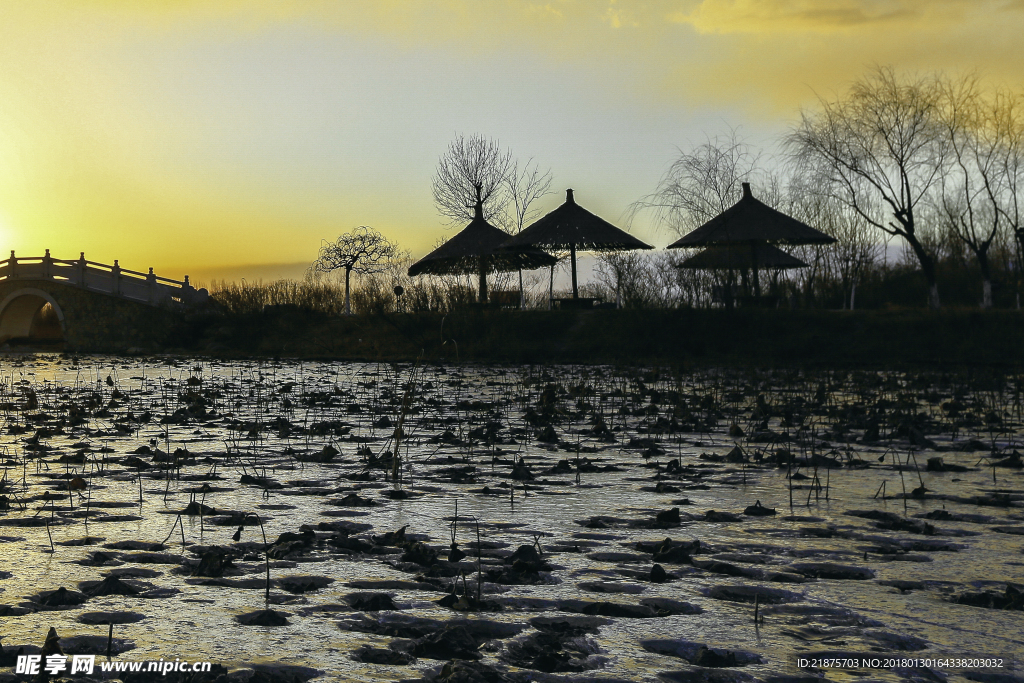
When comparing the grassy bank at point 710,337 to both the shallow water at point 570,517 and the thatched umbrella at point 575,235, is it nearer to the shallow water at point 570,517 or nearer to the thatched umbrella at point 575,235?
the thatched umbrella at point 575,235

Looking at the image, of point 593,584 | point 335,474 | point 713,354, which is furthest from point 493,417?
point 713,354

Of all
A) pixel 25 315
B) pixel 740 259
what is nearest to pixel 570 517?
pixel 740 259

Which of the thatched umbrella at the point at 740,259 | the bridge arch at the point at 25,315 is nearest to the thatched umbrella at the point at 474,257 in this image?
the thatched umbrella at the point at 740,259

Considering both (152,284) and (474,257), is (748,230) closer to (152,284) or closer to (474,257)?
(474,257)

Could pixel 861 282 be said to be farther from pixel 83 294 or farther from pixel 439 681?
pixel 439 681

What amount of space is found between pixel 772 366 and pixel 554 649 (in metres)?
16.5

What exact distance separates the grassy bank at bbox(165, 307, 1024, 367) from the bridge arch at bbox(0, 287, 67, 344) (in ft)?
77.3

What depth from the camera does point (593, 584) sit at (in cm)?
338

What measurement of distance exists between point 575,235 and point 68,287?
27.9 meters

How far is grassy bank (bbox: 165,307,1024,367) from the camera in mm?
19891

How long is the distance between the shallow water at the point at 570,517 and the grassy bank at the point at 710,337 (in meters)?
9.66

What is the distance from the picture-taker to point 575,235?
28469 millimetres

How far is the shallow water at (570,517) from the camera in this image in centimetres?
279

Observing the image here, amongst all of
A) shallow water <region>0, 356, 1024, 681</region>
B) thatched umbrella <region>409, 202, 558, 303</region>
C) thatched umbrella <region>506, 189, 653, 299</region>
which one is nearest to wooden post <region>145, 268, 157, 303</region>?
thatched umbrella <region>409, 202, 558, 303</region>
